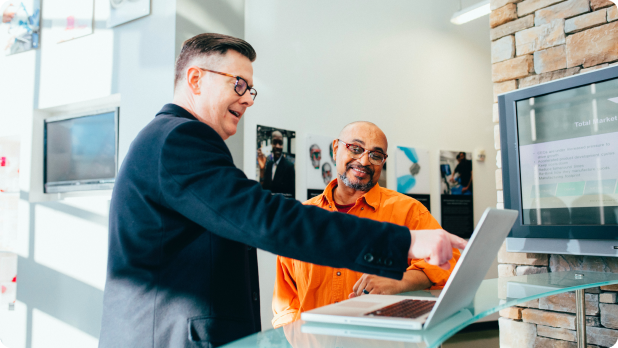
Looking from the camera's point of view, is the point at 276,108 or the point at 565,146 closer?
the point at 565,146

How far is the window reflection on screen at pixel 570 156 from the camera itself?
2.03 m

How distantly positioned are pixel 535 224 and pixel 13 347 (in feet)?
13.1

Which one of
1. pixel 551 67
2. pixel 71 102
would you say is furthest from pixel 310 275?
pixel 71 102

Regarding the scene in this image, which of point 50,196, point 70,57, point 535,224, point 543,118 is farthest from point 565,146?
point 50,196

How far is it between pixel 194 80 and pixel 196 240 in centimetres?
50

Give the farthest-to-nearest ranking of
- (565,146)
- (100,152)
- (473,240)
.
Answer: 1. (100,152)
2. (565,146)
3. (473,240)

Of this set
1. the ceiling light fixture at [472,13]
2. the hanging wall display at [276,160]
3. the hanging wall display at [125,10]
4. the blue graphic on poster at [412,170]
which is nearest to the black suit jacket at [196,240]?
the hanging wall display at [125,10]

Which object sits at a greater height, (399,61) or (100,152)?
(399,61)

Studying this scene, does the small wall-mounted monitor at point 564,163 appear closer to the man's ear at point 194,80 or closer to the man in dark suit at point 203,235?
the man in dark suit at point 203,235

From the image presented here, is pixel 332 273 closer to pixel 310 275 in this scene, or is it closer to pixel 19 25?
pixel 310 275

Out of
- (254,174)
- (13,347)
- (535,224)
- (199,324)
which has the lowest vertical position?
(13,347)

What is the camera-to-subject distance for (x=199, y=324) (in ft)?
3.65

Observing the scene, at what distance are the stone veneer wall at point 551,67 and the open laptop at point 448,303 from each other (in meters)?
1.40

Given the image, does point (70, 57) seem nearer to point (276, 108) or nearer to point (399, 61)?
point (276, 108)
